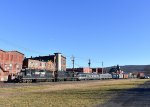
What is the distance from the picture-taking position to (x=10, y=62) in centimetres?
11450

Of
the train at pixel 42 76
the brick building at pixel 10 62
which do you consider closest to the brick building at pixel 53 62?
the brick building at pixel 10 62

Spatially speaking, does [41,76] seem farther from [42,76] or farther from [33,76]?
[33,76]

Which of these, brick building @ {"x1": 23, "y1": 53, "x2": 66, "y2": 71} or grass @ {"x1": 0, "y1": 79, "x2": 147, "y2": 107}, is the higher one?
brick building @ {"x1": 23, "y1": 53, "x2": 66, "y2": 71}

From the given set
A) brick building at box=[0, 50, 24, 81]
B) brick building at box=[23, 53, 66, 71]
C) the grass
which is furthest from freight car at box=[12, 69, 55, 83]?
the grass

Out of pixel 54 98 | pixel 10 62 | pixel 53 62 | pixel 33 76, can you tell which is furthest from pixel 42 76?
pixel 54 98

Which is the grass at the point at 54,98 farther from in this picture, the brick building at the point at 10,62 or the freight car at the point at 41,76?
the brick building at the point at 10,62

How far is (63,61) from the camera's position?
165m

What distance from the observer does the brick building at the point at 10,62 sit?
107 metres

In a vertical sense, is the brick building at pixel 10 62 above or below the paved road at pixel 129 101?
above

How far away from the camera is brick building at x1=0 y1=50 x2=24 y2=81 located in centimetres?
10667

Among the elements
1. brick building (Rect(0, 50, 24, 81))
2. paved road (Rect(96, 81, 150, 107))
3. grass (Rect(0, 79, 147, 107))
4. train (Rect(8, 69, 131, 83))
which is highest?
brick building (Rect(0, 50, 24, 81))

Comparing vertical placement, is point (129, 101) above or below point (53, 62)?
below

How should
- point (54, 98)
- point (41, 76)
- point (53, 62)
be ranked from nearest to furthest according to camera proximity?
point (54, 98)
point (41, 76)
point (53, 62)

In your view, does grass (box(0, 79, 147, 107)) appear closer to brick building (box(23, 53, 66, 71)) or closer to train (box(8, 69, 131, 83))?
train (box(8, 69, 131, 83))
